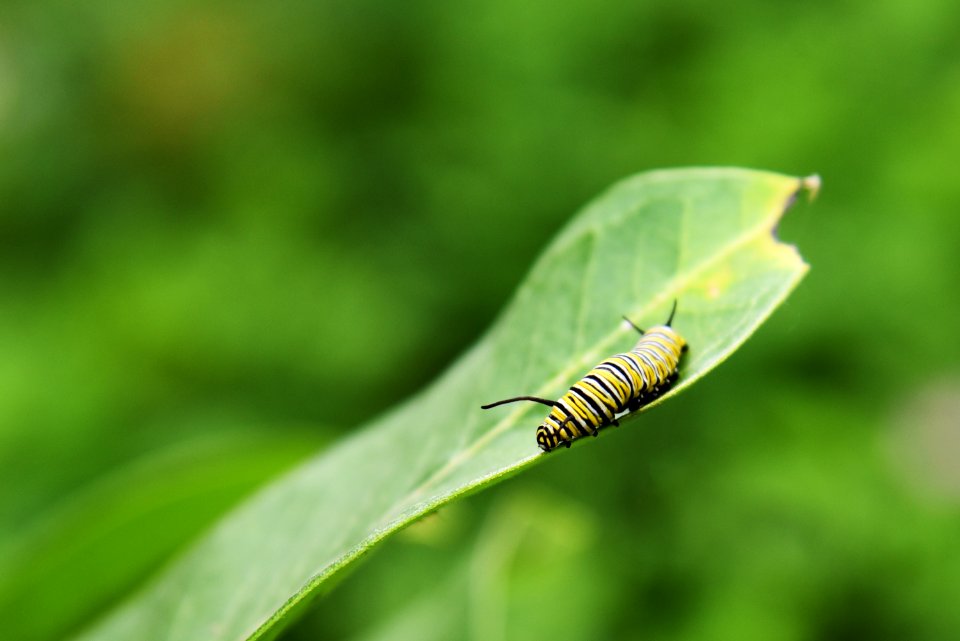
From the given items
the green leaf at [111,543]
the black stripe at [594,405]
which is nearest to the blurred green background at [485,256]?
the green leaf at [111,543]

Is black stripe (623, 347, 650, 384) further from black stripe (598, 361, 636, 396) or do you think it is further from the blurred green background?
the blurred green background

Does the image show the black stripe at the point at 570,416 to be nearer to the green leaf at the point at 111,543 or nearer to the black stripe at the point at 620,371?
the black stripe at the point at 620,371

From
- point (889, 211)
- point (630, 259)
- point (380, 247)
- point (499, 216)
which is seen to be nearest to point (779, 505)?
point (889, 211)

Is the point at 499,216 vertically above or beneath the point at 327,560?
beneath

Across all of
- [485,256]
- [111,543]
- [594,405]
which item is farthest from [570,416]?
[485,256]

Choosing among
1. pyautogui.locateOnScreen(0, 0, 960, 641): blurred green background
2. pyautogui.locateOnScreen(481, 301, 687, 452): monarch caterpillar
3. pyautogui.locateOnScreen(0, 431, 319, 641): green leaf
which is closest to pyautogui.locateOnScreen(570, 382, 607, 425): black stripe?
pyautogui.locateOnScreen(481, 301, 687, 452): monarch caterpillar

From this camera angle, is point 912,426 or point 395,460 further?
point 912,426

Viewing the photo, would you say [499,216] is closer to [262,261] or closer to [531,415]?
[262,261]

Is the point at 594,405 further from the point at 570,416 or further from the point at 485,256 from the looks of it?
the point at 485,256
